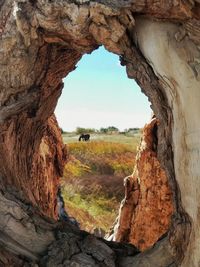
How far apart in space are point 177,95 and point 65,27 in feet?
3.35

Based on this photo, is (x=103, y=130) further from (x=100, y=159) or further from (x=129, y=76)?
(x=129, y=76)

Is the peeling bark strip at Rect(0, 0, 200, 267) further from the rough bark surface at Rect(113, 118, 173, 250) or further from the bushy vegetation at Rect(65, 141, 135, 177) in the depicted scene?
the bushy vegetation at Rect(65, 141, 135, 177)

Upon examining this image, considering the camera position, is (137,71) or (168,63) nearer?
(168,63)

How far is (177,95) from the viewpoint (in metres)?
3.55

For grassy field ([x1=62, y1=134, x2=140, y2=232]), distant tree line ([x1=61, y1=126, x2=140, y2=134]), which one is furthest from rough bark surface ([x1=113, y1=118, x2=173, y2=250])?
distant tree line ([x1=61, y1=126, x2=140, y2=134])

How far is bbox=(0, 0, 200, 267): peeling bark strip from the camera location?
3527 millimetres

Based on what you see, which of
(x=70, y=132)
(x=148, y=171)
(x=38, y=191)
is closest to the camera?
(x=38, y=191)

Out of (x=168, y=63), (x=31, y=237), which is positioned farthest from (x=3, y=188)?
(x=168, y=63)

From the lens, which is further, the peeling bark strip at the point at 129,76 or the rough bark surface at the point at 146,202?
the rough bark surface at the point at 146,202

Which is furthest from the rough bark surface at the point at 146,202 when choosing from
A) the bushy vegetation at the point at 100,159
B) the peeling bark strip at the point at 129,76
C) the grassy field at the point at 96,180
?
the bushy vegetation at the point at 100,159

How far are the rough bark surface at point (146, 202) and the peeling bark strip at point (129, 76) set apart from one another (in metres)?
2.68

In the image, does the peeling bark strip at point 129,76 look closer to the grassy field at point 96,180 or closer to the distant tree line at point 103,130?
the grassy field at point 96,180

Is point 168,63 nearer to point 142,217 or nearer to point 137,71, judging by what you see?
point 137,71

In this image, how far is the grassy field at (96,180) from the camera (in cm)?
1295
